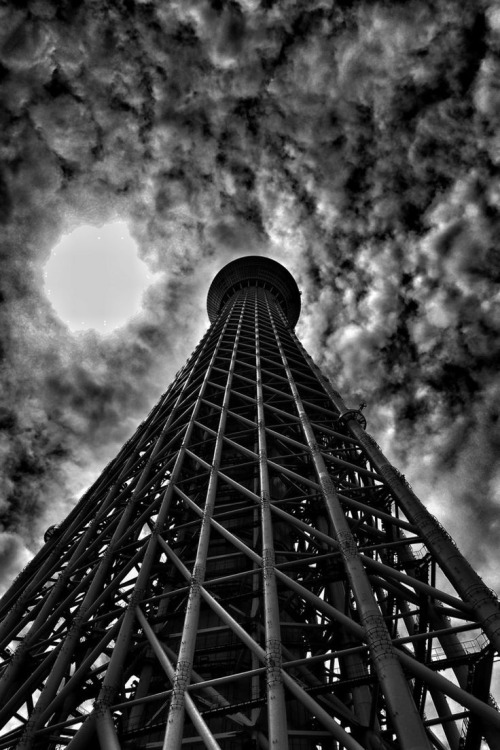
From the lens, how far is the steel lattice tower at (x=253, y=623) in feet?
28.9

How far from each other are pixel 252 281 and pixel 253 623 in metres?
53.6

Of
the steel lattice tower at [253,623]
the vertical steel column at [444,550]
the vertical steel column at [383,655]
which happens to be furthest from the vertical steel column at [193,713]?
the vertical steel column at [444,550]

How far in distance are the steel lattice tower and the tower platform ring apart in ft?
132

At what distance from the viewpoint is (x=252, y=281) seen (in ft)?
205

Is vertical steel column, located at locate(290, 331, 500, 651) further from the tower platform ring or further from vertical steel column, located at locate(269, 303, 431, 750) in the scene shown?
the tower platform ring

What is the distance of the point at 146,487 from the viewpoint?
1903 cm

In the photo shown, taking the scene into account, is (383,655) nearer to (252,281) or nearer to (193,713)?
(193,713)

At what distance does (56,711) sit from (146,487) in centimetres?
900

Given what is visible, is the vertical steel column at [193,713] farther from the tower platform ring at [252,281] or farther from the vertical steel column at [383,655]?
the tower platform ring at [252,281]

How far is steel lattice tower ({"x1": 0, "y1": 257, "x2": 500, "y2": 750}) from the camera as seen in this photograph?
880 cm

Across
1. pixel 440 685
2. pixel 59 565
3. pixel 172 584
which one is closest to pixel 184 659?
pixel 440 685

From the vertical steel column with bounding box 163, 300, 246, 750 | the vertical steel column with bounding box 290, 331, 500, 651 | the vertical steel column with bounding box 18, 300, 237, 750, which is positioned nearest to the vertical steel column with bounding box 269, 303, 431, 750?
the vertical steel column with bounding box 290, 331, 500, 651

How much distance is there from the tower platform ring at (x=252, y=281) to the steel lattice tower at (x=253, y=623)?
40.2m

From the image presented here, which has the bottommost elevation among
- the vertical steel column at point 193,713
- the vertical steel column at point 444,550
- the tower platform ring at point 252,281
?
the vertical steel column at point 193,713
